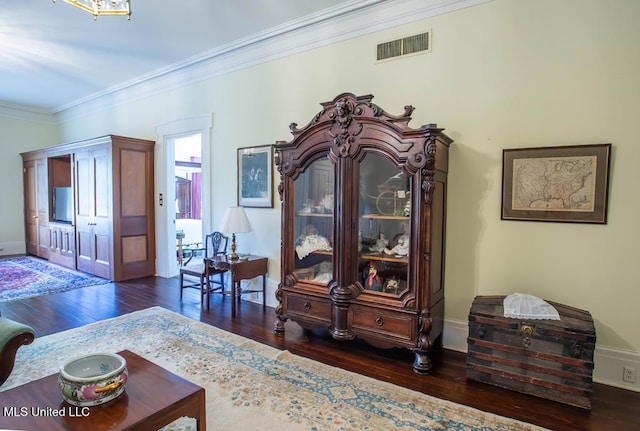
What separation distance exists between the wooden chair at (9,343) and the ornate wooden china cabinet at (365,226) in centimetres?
193

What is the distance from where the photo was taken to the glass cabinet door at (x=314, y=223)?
3.14 m

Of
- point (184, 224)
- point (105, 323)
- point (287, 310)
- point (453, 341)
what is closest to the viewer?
point (453, 341)

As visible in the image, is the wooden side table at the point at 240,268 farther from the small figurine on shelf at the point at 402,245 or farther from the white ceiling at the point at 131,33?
the white ceiling at the point at 131,33

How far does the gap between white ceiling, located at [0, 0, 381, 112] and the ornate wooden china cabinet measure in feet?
4.67

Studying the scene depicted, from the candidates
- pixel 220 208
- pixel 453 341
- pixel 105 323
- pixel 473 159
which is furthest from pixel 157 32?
pixel 453 341

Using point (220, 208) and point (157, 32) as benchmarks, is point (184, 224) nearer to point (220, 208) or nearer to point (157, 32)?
point (220, 208)

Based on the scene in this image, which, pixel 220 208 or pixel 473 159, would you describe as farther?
pixel 220 208

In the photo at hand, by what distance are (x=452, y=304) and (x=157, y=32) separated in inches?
170

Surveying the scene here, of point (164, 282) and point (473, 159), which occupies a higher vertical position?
point (473, 159)

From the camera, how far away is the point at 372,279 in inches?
117

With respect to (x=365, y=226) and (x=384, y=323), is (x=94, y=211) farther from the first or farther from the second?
(x=384, y=323)

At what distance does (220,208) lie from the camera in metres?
4.84

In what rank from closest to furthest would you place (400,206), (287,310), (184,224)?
1. (400,206)
2. (287,310)
3. (184,224)

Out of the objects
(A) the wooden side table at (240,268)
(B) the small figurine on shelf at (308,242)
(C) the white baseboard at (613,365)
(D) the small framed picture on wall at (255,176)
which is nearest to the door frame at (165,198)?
(D) the small framed picture on wall at (255,176)
